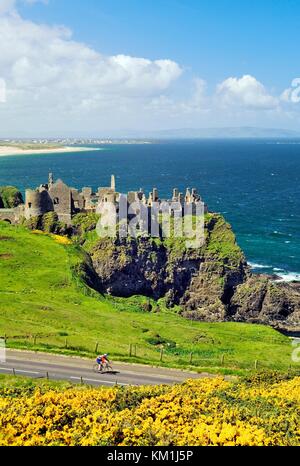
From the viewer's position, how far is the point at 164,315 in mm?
72500

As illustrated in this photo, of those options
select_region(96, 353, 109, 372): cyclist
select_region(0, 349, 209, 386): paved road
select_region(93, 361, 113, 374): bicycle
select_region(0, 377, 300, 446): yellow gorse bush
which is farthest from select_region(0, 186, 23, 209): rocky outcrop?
select_region(0, 377, 300, 446): yellow gorse bush

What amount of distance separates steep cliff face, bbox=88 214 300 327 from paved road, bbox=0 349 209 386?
132 feet

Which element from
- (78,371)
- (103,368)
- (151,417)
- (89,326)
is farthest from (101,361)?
(151,417)

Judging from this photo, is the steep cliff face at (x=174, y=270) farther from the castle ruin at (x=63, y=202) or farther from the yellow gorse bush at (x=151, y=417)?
the yellow gorse bush at (x=151, y=417)

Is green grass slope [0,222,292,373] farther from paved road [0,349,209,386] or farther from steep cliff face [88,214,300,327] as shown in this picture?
steep cliff face [88,214,300,327]

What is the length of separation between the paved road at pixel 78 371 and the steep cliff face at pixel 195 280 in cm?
4015

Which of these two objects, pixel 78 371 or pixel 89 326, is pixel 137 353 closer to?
pixel 78 371

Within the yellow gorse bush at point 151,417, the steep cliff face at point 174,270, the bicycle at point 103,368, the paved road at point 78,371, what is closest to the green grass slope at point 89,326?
the paved road at point 78,371

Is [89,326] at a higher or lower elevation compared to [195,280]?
higher

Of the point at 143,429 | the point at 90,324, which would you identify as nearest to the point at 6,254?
the point at 90,324

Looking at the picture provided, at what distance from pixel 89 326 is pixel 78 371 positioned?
1542 centimetres

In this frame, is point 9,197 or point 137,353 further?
point 9,197

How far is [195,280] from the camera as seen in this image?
86312 mm

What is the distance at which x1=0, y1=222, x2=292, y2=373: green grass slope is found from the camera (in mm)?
45625
